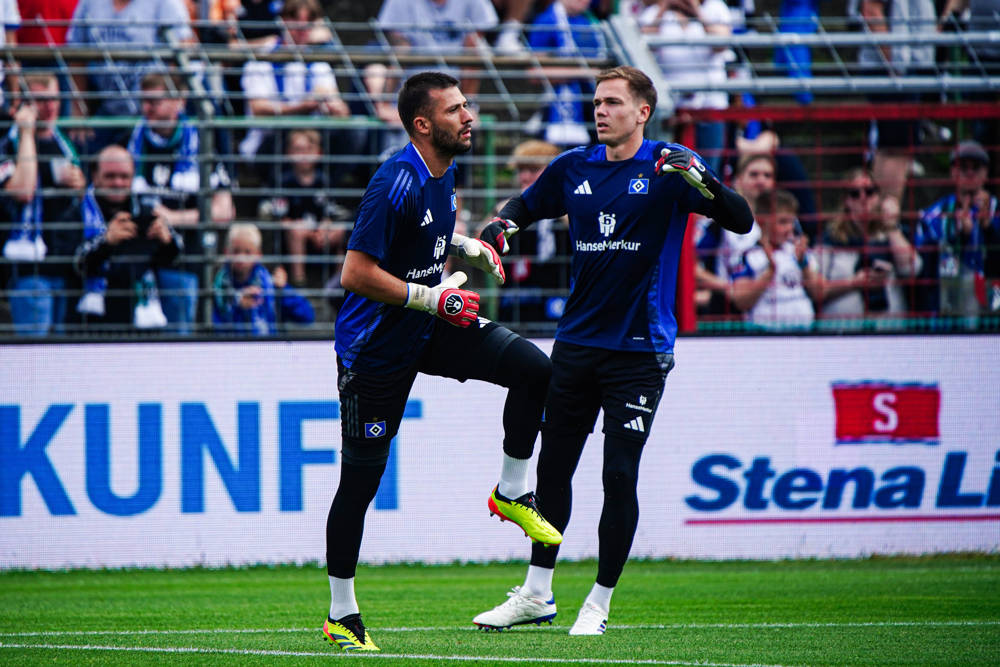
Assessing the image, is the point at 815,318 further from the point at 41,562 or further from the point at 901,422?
the point at 41,562

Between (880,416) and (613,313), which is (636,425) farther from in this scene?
(880,416)

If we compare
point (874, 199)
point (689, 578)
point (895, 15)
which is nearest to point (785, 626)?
point (689, 578)

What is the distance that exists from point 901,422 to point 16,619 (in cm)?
627

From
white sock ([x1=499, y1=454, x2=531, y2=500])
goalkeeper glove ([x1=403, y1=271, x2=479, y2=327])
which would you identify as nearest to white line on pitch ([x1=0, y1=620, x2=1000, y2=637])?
white sock ([x1=499, y1=454, x2=531, y2=500])

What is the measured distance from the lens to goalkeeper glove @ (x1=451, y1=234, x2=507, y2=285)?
20.2 feet

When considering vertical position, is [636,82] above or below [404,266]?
above

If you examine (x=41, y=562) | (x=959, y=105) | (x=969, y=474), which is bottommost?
(x=41, y=562)

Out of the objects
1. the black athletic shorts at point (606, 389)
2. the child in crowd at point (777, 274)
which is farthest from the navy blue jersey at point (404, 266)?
the child in crowd at point (777, 274)

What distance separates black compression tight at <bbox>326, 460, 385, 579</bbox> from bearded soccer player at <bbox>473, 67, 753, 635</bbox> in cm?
92

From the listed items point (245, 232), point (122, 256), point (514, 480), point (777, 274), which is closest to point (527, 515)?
point (514, 480)

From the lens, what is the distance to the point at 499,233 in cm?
648

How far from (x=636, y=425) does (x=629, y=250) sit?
2.93 feet

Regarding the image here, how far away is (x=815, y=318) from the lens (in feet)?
32.6

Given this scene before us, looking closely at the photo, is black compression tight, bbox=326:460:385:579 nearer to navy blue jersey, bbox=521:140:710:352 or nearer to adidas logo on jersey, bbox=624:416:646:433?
adidas logo on jersey, bbox=624:416:646:433
